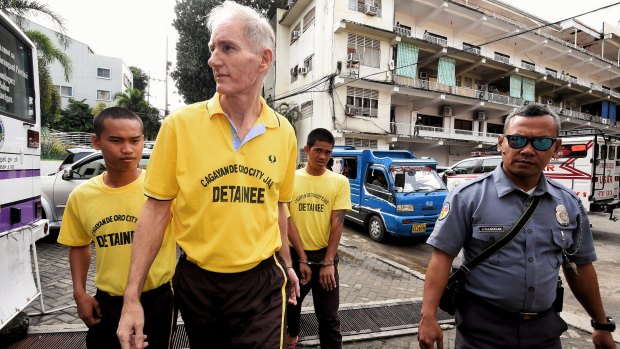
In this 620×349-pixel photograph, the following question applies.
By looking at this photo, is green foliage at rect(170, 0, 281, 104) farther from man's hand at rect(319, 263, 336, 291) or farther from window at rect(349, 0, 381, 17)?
man's hand at rect(319, 263, 336, 291)

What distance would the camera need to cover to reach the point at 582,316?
426 centimetres

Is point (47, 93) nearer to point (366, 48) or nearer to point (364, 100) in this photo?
point (364, 100)

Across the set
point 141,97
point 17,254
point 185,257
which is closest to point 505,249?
point 185,257

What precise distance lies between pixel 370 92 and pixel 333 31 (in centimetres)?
420

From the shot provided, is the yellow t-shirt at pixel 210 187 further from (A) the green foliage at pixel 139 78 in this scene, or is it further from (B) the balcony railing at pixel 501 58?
(A) the green foliage at pixel 139 78

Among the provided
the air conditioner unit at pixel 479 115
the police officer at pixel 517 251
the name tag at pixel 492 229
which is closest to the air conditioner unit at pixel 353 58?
the air conditioner unit at pixel 479 115

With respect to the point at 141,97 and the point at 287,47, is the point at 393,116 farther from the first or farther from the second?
the point at 141,97

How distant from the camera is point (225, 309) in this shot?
143cm

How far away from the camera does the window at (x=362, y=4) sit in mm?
19984

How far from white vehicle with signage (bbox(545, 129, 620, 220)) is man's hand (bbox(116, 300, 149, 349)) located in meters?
11.7

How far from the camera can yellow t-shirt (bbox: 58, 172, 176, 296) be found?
192 centimetres

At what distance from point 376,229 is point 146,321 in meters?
7.20

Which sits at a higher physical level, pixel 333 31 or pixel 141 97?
pixel 333 31

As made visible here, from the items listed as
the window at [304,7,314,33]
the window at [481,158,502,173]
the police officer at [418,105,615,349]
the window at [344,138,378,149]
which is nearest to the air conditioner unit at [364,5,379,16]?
the window at [304,7,314,33]
